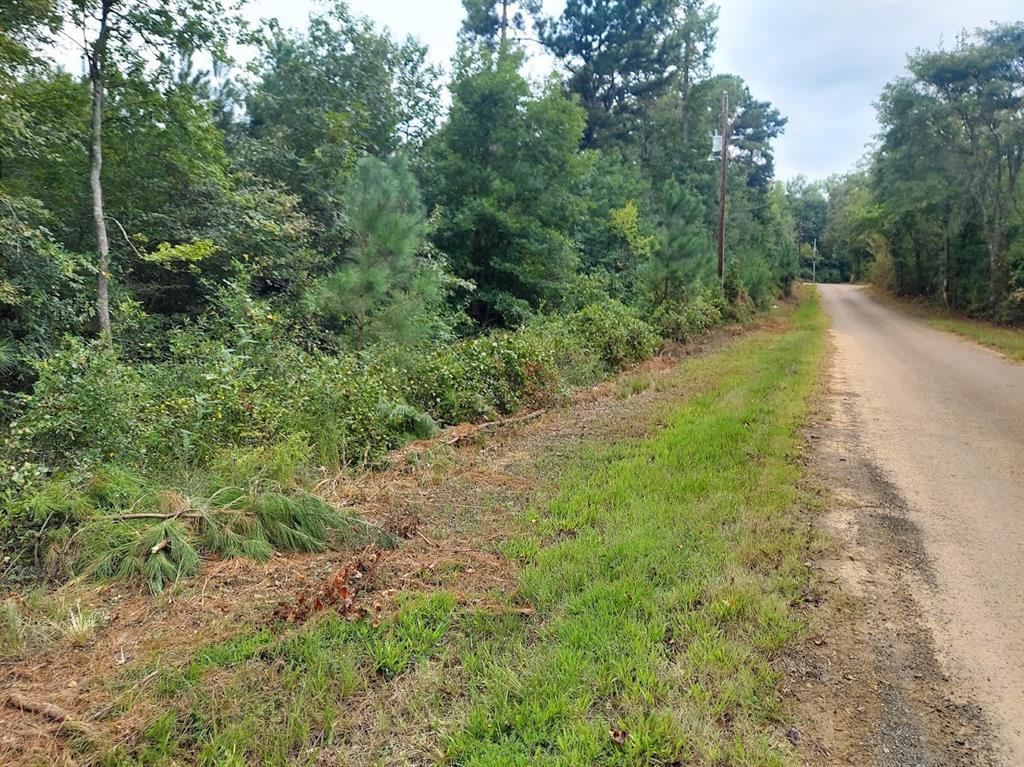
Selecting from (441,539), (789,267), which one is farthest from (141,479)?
(789,267)

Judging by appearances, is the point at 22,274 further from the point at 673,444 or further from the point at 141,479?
the point at 673,444

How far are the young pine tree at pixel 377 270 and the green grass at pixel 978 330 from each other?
12.3 m

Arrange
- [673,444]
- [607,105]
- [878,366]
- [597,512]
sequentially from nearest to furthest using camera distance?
1. [597,512]
2. [673,444]
3. [878,366]
4. [607,105]

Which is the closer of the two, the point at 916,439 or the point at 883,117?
the point at 916,439

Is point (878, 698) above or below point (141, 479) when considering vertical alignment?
below

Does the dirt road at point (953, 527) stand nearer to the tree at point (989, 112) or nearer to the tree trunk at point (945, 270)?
the tree at point (989, 112)

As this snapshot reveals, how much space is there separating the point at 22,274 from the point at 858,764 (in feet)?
31.8

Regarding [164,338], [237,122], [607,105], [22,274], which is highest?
[607,105]

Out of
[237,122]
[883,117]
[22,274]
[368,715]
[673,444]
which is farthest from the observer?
[883,117]

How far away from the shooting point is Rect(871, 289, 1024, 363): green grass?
1357 centimetres

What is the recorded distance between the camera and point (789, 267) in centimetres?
3216

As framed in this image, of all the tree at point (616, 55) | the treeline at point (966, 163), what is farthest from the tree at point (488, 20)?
the treeline at point (966, 163)

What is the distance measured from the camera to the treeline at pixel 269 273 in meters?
3.93

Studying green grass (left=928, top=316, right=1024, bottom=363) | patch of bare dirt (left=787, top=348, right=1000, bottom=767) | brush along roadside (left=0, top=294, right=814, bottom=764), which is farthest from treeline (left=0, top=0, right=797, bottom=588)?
green grass (left=928, top=316, right=1024, bottom=363)
